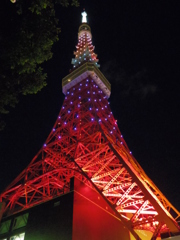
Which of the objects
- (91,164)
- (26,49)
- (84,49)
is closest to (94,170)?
(91,164)

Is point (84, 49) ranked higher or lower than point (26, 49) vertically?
higher

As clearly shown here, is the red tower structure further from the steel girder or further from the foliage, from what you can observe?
the foliage

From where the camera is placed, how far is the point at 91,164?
11.1 m

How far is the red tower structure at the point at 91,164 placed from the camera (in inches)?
354

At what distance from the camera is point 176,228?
24.5 feet

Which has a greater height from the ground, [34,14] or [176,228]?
[34,14]

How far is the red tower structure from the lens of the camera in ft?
29.5

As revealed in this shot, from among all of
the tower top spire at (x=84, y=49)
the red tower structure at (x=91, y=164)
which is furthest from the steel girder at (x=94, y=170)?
the tower top spire at (x=84, y=49)

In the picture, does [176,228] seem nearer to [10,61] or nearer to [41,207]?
[41,207]

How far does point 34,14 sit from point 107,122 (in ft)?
39.7

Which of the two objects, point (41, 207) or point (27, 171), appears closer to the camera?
point (41, 207)

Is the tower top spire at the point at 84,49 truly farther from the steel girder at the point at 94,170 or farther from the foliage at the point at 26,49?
the foliage at the point at 26,49

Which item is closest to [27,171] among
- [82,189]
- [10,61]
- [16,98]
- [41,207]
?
[41,207]

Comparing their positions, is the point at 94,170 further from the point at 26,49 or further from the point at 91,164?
the point at 26,49
